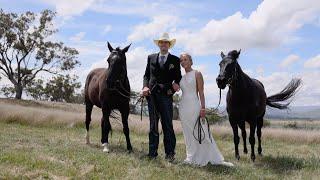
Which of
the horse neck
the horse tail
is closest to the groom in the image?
the horse neck

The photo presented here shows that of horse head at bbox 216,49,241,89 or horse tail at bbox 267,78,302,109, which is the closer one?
horse head at bbox 216,49,241,89

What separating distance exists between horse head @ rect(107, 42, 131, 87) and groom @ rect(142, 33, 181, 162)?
59cm

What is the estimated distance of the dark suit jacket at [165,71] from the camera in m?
8.80

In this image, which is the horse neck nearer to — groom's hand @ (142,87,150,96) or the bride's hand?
the bride's hand

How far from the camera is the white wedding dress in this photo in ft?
29.5

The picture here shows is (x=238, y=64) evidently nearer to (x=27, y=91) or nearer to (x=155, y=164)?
(x=155, y=164)

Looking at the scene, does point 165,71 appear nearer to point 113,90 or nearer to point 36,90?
point 113,90

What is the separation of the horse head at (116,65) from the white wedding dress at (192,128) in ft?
4.35

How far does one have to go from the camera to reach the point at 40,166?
7660mm

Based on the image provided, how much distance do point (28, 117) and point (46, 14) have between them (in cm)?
2987

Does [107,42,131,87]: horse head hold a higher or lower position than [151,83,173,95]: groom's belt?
higher

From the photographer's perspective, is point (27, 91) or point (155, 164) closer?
point (155, 164)

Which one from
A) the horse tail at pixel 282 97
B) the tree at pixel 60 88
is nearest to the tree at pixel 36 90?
the tree at pixel 60 88

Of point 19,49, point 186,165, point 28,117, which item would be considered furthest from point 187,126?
point 19,49
